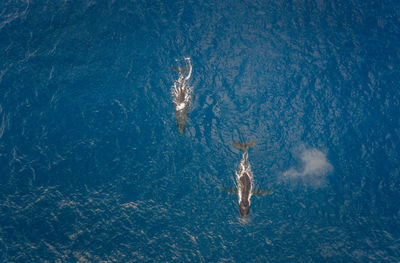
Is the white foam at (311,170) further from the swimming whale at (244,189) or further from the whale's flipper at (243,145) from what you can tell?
the whale's flipper at (243,145)

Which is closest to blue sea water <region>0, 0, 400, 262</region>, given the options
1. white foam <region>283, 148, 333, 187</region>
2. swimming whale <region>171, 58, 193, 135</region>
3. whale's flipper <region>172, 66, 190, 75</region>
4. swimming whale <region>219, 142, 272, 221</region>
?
white foam <region>283, 148, 333, 187</region>

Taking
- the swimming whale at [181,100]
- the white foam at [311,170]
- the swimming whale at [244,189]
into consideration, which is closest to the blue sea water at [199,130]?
the white foam at [311,170]

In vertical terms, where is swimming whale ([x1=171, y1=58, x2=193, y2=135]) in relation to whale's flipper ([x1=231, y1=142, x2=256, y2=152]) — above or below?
above

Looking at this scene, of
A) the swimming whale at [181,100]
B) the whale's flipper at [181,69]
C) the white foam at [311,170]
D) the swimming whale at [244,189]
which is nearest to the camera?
the swimming whale at [244,189]

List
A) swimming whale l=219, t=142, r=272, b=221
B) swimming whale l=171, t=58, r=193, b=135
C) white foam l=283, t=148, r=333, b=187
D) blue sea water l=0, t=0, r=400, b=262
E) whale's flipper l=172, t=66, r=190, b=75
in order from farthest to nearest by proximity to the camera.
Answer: whale's flipper l=172, t=66, r=190, b=75 → swimming whale l=171, t=58, r=193, b=135 → white foam l=283, t=148, r=333, b=187 → blue sea water l=0, t=0, r=400, b=262 → swimming whale l=219, t=142, r=272, b=221

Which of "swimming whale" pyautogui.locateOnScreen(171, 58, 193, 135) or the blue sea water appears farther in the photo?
"swimming whale" pyautogui.locateOnScreen(171, 58, 193, 135)

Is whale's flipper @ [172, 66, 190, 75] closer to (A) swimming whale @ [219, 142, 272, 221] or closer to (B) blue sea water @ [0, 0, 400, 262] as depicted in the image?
(B) blue sea water @ [0, 0, 400, 262]

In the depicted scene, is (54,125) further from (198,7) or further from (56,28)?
(198,7)

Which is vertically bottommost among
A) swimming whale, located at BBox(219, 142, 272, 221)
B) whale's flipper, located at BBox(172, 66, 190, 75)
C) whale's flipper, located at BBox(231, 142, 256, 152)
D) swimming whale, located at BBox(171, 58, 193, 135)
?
swimming whale, located at BBox(219, 142, 272, 221)

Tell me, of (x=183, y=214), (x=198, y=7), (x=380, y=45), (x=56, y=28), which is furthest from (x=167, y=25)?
(x=380, y=45)
